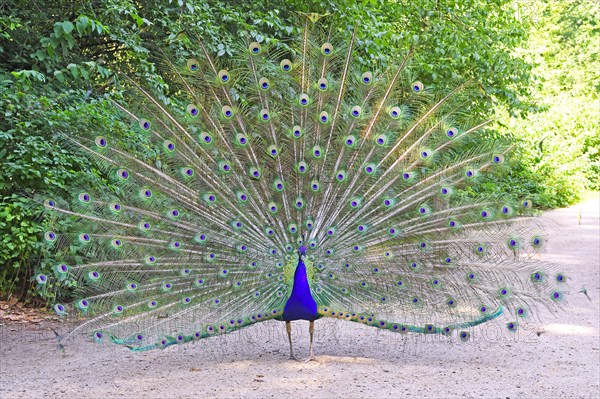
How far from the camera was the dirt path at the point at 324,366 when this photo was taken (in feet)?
18.5

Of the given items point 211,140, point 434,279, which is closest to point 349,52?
point 211,140

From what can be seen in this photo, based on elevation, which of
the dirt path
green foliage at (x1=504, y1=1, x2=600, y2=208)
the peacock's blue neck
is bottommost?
the dirt path

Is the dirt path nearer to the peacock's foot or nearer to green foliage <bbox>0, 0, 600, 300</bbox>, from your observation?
the peacock's foot

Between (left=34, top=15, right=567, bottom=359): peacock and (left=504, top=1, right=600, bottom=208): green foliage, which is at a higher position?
(left=504, top=1, right=600, bottom=208): green foliage

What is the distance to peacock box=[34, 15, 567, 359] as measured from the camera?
5.88 m

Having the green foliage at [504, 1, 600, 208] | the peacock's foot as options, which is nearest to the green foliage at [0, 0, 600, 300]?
the peacock's foot

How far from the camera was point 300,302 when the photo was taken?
5812 mm

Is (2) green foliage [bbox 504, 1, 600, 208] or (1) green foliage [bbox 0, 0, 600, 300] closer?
(1) green foliage [bbox 0, 0, 600, 300]

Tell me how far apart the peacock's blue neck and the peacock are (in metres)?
0.01

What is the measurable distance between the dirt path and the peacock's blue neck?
47cm

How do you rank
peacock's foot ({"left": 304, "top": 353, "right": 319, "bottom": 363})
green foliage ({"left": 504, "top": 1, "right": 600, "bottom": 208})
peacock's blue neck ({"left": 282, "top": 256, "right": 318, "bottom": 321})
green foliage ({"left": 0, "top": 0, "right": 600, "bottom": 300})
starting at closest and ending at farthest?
1. peacock's blue neck ({"left": 282, "top": 256, "right": 318, "bottom": 321})
2. peacock's foot ({"left": 304, "top": 353, "right": 319, "bottom": 363})
3. green foliage ({"left": 0, "top": 0, "right": 600, "bottom": 300})
4. green foliage ({"left": 504, "top": 1, "right": 600, "bottom": 208})

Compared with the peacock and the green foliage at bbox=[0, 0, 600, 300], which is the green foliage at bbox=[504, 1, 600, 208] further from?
the peacock

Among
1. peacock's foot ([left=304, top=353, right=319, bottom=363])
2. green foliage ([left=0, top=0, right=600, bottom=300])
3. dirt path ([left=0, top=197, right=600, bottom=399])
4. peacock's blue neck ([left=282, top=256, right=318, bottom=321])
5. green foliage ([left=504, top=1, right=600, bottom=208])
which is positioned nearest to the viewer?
dirt path ([left=0, top=197, right=600, bottom=399])

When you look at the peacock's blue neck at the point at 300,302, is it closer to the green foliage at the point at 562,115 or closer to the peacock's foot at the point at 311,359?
the peacock's foot at the point at 311,359
